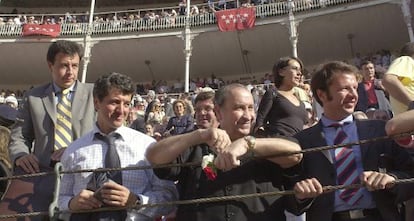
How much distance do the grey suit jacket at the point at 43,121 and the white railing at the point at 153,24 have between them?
17159 mm

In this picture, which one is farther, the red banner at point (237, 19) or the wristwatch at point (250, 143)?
the red banner at point (237, 19)

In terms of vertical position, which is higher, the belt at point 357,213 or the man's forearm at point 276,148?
the man's forearm at point 276,148

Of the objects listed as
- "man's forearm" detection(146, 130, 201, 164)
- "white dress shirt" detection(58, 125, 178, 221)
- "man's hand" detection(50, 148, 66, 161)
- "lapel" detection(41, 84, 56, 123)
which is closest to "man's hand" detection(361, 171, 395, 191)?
"man's forearm" detection(146, 130, 201, 164)

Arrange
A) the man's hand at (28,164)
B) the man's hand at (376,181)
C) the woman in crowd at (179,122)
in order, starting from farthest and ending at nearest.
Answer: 1. the woman in crowd at (179,122)
2. the man's hand at (28,164)
3. the man's hand at (376,181)

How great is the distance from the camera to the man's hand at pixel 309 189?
2182 millimetres

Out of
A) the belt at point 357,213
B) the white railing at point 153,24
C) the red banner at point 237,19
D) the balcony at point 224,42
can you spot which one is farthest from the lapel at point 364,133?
the white railing at point 153,24

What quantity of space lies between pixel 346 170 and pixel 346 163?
0.04 metres

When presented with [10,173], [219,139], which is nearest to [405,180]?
[219,139]

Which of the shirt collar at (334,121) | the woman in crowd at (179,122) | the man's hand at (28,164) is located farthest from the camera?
the woman in crowd at (179,122)

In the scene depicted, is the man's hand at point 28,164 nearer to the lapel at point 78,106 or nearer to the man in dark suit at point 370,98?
the lapel at point 78,106

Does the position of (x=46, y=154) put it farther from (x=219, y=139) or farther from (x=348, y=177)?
(x=348, y=177)

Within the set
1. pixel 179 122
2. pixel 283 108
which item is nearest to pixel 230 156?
pixel 283 108

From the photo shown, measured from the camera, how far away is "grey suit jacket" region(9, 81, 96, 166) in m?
3.24

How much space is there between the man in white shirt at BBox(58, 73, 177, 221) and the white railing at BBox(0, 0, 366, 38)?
1756 cm
